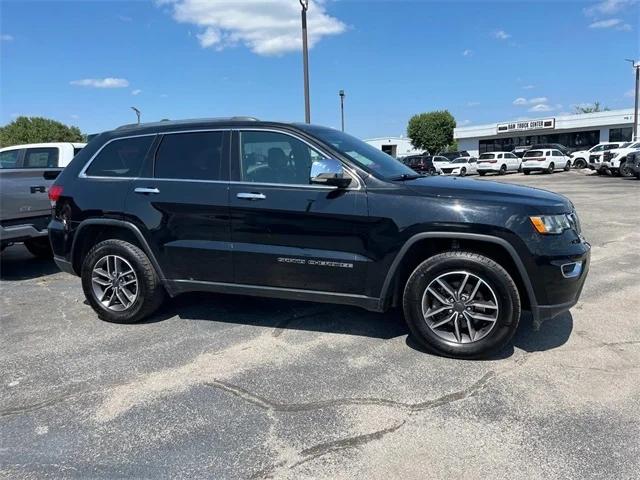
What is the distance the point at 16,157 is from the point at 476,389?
31.2 ft

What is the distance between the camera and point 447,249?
4.03 m

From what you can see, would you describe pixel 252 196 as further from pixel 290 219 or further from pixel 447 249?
pixel 447 249

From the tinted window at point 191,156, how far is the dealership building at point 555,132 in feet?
179

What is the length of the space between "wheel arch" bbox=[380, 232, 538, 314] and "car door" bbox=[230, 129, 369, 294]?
243 mm

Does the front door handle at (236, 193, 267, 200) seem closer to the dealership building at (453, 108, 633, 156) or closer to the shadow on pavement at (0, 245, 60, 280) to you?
the shadow on pavement at (0, 245, 60, 280)

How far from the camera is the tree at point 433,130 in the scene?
68688mm

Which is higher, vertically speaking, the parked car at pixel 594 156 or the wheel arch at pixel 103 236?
the parked car at pixel 594 156

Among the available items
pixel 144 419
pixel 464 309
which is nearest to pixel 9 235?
pixel 144 419

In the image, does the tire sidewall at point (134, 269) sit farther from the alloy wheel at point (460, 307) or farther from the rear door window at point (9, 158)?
the rear door window at point (9, 158)

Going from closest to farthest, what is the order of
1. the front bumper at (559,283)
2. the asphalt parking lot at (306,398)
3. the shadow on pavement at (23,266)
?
→ the asphalt parking lot at (306,398)
the front bumper at (559,283)
the shadow on pavement at (23,266)

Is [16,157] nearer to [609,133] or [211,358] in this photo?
[211,358]

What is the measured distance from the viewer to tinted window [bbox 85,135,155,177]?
4.85 meters

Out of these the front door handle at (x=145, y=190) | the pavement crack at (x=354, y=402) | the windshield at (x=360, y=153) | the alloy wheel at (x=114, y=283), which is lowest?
the pavement crack at (x=354, y=402)

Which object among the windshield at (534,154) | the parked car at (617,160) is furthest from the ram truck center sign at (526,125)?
the parked car at (617,160)
